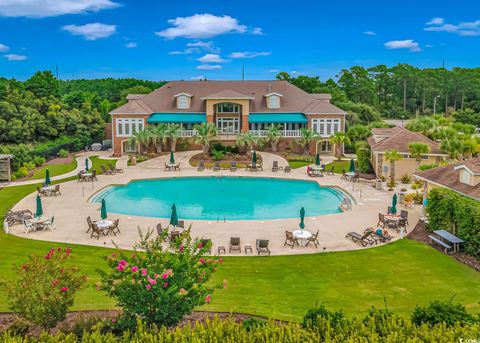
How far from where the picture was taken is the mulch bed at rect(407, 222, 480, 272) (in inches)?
756

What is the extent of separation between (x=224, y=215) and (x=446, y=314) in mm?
18586

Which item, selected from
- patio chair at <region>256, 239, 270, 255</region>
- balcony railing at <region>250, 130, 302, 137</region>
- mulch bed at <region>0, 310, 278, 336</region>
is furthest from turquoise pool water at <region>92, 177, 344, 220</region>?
balcony railing at <region>250, 130, 302, 137</region>

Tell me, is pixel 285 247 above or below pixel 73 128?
below

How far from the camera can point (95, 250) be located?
2109cm

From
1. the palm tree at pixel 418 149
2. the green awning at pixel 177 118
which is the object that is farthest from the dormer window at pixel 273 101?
the palm tree at pixel 418 149

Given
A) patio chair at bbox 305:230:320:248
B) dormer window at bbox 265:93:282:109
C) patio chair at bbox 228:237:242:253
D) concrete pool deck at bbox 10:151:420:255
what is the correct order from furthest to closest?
dormer window at bbox 265:93:282:109 → concrete pool deck at bbox 10:151:420:255 → patio chair at bbox 305:230:320:248 → patio chair at bbox 228:237:242:253

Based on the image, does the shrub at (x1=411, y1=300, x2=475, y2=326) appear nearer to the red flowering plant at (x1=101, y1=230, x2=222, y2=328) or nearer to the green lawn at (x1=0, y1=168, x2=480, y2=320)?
the green lawn at (x1=0, y1=168, x2=480, y2=320)

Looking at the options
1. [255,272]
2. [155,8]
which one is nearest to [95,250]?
[255,272]

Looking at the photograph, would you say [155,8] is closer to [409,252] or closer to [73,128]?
[73,128]

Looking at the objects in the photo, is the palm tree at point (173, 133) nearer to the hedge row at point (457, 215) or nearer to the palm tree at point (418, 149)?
the palm tree at point (418, 149)

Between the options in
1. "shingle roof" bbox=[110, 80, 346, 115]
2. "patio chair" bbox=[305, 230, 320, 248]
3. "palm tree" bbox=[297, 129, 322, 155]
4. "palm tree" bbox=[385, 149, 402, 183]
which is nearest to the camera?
"patio chair" bbox=[305, 230, 320, 248]

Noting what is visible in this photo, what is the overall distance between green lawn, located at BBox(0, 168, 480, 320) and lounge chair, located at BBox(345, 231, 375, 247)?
0.85 meters

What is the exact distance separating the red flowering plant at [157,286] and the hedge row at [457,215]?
1363 centimetres

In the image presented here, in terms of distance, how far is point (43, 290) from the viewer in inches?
462
